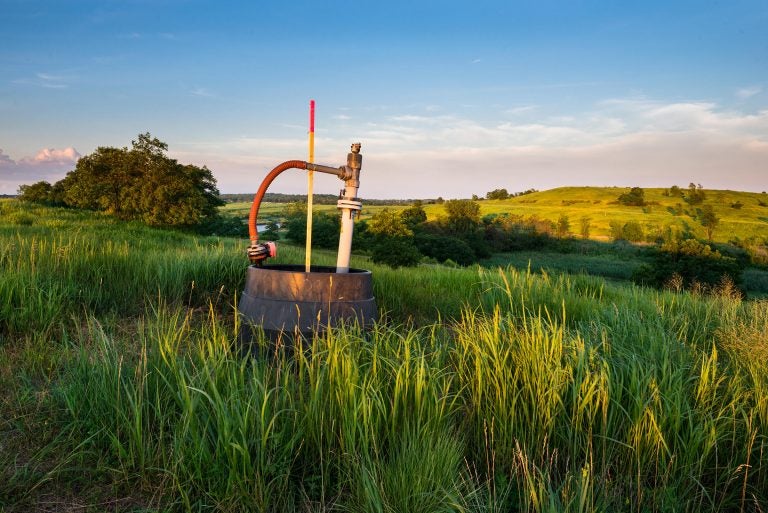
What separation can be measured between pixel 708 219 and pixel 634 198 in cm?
2011

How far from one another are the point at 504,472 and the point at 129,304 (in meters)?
4.62

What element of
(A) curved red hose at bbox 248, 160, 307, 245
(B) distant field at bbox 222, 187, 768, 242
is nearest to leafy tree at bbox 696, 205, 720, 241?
(B) distant field at bbox 222, 187, 768, 242

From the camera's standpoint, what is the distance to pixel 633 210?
10700 cm

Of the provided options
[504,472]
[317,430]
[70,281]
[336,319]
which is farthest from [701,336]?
[70,281]

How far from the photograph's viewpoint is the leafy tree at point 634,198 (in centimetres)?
11035

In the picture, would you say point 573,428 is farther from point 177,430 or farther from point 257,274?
point 257,274

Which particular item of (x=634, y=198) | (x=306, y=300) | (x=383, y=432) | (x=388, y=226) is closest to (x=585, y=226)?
(x=634, y=198)

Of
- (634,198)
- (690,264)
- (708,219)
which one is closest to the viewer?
(690,264)

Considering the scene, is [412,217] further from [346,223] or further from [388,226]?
[346,223]

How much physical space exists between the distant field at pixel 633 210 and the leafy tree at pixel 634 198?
4.38ft

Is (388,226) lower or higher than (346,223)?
lower

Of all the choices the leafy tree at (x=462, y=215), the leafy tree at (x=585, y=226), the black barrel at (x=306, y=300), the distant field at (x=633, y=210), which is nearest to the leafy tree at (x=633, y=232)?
the distant field at (x=633, y=210)

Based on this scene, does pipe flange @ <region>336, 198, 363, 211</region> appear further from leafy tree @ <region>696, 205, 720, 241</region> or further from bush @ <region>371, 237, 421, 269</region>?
leafy tree @ <region>696, 205, 720, 241</region>

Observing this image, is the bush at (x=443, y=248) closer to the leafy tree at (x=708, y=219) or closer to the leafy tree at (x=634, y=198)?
the leafy tree at (x=708, y=219)
